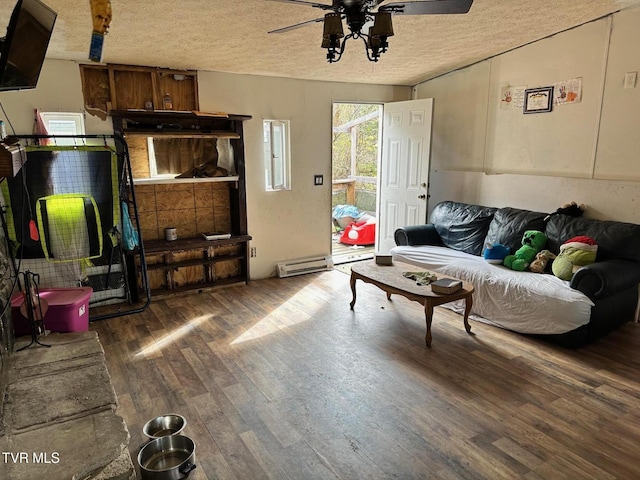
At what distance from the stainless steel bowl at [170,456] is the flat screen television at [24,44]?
1.75 m

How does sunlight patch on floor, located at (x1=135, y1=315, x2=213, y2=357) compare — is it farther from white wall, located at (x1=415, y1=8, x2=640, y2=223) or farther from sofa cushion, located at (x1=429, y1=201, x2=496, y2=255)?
white wall, located at (x1=415, y1=8, x2=640, y2=223)

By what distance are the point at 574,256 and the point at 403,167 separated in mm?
2319

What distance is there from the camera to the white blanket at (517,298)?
124 inches

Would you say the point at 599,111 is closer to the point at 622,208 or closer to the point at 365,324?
the point at 622,208

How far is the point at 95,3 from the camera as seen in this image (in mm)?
1641

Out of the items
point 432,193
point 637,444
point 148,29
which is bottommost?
point 637,444

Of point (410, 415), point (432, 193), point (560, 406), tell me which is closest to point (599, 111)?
point (432, 193)

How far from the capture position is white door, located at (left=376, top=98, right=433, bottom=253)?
492 cm

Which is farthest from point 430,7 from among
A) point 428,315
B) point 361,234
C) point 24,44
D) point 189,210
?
point 361,234

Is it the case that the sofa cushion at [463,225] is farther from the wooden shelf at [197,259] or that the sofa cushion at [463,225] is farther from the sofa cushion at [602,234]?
the wooden shelf at [197,259]

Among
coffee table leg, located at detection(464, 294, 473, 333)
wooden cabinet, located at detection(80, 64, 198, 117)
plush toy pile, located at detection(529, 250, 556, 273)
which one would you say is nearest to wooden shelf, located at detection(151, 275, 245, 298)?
wooden cabinet, located at detection(80, 64, 198, 117)

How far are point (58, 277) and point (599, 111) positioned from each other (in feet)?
16.4

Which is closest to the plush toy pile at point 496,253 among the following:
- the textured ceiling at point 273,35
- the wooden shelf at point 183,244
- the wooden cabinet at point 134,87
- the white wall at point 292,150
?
the textured ceiling at point 273,35

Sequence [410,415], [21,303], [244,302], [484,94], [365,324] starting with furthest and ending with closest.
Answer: [484,94]
[244,302]
[365,324]
[21,303]
[410,415]
